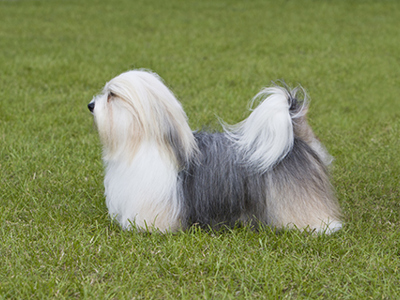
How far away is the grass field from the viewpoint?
3232mm

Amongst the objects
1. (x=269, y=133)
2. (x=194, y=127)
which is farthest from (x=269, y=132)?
(x=194, y=127)

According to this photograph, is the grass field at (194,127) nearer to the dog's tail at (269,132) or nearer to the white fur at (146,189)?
the white fur at (146,189)

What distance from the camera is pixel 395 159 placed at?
555 cm

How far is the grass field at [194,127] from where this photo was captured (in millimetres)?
3232

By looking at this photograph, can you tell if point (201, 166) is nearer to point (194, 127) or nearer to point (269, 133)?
point (269, 133)

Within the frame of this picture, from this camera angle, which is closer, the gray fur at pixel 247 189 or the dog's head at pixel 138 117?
the dog's head at pixel 138 117

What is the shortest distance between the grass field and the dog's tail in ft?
1.62

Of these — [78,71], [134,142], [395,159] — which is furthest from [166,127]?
[78,71]

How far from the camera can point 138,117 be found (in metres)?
3.47

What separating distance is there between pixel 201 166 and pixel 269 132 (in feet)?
1.59

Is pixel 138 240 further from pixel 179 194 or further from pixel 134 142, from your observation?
pixel 134 142

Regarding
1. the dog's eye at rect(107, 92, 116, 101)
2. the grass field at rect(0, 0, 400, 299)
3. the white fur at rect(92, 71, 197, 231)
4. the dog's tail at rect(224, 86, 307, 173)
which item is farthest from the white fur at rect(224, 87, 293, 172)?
the dog's eye at rect(107, 92, 116, 101)

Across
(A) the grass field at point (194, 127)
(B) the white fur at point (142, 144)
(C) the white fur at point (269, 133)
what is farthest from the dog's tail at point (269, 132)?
(A) the grass field at point (194, 127)

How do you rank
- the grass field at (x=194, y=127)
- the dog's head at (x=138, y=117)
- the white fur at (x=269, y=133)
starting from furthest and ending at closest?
the white fur at (x=269, y=133), the dog's head at (x=138, y=117), the grass field at (x=194, y=127)
